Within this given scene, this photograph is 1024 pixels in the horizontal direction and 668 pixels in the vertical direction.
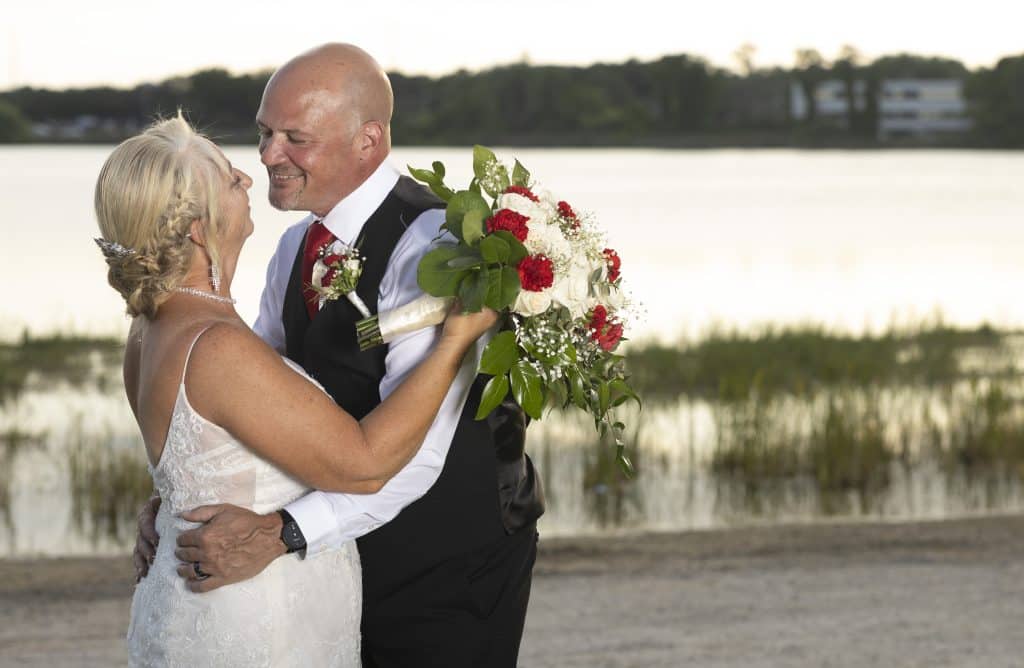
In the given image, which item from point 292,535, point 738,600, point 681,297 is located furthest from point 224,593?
point 681,297

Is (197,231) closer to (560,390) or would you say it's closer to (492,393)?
(492,393)

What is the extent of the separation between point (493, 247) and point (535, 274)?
0.35 feet

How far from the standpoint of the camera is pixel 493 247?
124 inches

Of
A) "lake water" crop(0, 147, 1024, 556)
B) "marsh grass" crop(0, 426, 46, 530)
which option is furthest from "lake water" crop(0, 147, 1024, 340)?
"marsh grass" crop(0, 426, 46, 530)

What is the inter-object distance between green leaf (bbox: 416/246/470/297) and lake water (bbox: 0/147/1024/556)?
1.01 meters

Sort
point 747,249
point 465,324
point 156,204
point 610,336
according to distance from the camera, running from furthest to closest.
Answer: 1. point 747,249
2. point 610,336
3. point 465,324
4. point 156,204

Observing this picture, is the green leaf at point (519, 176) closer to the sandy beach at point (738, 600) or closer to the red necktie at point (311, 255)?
the red necktie at point (311, 255)

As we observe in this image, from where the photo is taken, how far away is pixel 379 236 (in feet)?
11.8

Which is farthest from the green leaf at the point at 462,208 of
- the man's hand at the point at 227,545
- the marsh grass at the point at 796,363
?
the marsh grass at the point at 796,363

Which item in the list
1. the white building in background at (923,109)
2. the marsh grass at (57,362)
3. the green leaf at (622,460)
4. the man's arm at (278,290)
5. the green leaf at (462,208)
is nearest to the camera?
the green leaf at (462,208)

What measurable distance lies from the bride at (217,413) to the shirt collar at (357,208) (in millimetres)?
380

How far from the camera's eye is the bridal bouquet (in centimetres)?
317

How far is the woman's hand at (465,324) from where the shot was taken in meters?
3.26

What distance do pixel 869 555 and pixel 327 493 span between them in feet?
20.9
